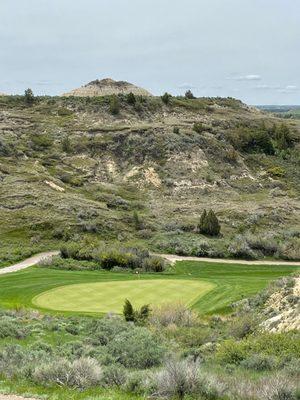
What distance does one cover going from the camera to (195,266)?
3975 centimetres

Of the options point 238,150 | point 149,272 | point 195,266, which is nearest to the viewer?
point 149,272

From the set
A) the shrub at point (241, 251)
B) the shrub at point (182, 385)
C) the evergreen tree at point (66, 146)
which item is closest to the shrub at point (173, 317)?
the shrub at point (182, 385)

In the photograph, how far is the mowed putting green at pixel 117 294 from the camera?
88.9 ft

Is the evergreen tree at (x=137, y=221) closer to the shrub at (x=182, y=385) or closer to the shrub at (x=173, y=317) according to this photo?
the shrub at (x=173, y=317)

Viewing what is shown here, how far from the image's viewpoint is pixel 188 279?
113ft

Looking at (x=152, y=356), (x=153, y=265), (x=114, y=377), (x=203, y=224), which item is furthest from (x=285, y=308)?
(x=203, y=224)

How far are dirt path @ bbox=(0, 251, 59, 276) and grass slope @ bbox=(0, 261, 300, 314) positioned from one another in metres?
1.37

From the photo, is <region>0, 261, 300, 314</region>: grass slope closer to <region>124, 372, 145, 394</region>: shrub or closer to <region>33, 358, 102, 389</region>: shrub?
<region>33, 358, 102, 389</region>: shrub

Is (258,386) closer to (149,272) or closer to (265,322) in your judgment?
(265,322)

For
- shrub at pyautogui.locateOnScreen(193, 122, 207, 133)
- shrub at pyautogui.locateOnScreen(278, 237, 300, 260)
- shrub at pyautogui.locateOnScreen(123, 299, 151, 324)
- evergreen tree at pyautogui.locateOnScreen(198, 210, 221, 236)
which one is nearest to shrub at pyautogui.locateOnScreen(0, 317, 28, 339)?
shrub at pyautogui.locateOnScreen(123, 299, 151, 324)

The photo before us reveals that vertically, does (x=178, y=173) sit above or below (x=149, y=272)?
above

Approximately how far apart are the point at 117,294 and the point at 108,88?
262 feet

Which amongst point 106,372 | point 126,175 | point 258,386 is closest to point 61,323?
point 106,372

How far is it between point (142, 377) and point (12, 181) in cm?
4447
